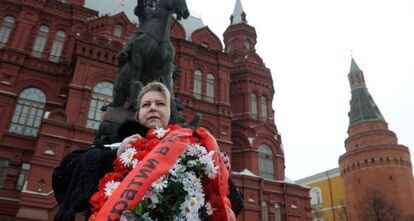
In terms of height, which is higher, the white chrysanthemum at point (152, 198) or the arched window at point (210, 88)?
the arched window at point (210, 88)

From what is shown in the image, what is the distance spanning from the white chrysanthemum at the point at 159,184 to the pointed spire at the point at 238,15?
35747 mm

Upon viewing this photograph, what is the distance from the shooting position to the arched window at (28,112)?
20984mm

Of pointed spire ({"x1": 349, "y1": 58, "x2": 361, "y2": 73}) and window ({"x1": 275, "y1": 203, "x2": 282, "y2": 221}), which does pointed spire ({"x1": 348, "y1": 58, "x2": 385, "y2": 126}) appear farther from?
window ({"x1": 275, "y1": 203, "x2": 282, "y2": 221})

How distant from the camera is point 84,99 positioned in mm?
21031

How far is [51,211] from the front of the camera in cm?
1692

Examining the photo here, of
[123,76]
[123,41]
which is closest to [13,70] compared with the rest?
[123,41]

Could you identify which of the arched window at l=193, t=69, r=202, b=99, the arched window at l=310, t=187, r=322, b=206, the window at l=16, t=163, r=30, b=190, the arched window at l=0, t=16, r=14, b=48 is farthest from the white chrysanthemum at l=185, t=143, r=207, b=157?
the arched window at l=310, t=187, r=322, b=206

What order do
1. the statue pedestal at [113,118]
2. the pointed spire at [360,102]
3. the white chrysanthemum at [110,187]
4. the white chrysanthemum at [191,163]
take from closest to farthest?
the white chrysanthemum at [110,187] → the white chrysanthemum at [191,163] → the statue pedestal at [113,118] → the pointed spire at [360,102]

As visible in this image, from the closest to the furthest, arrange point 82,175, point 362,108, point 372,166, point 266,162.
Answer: point 82,175 → point 266,162 → point 372,166 → point 362,108

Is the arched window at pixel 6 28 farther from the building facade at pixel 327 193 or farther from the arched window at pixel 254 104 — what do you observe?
the building facade at pixel 327 193

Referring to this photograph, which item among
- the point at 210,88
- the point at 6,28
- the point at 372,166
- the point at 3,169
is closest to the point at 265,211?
the point at 210,88

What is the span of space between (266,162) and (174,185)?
25.7 m

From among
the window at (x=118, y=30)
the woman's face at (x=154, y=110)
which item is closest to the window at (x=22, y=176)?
the window at (x=118, y=30)

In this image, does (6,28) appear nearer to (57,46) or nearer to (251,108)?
(57,46)
